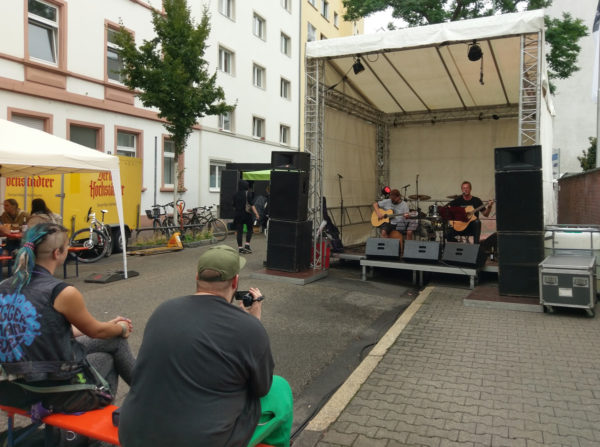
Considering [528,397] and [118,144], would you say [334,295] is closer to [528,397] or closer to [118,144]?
[528,397]

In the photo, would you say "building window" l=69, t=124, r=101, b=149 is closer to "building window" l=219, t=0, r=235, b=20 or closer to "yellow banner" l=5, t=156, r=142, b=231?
"yellow banner" l=5, t=156, r=142, b=231

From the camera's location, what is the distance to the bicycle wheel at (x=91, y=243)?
10.8m

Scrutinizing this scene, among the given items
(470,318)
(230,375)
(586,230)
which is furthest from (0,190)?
(586,230)

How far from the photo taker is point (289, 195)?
9.02 m

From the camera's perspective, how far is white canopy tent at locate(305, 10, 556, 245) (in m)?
7.93

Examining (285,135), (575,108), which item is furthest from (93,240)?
(575,108)

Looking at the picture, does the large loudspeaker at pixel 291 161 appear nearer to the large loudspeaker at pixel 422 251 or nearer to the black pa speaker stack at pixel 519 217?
the large loudspeaker at pixel 422 251

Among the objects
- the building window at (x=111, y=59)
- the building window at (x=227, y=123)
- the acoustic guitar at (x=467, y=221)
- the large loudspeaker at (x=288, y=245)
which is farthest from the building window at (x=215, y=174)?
the acoustic guitar at (x=467, y=221)

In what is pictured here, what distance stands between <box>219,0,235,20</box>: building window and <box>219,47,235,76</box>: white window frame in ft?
5.22

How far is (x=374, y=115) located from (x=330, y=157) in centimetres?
370

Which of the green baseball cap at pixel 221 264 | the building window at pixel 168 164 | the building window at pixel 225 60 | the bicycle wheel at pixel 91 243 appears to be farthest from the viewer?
the building window at pixel 225 60

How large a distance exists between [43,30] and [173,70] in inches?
173

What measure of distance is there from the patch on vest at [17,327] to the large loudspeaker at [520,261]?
6.40 m

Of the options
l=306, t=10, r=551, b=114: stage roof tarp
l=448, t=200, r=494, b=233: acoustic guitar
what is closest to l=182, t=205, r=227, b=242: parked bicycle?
l=306, t=10, r=551, b=114: stage roof tarp
